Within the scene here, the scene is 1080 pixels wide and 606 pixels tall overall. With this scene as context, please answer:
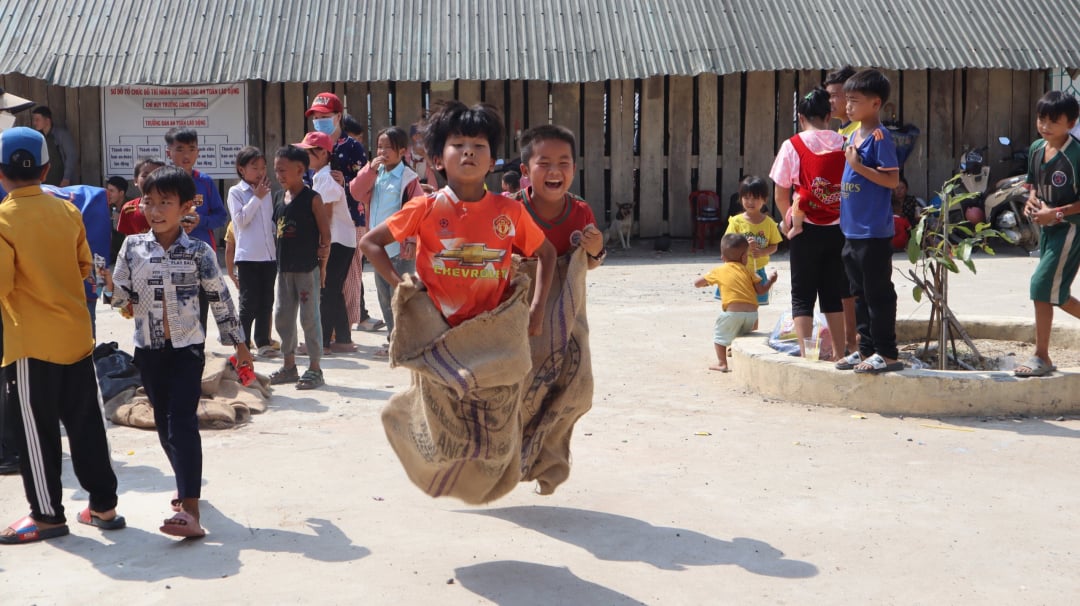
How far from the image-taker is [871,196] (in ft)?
21.1

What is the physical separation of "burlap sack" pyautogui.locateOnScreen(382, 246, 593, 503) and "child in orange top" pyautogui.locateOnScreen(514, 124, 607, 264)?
0.31 ft

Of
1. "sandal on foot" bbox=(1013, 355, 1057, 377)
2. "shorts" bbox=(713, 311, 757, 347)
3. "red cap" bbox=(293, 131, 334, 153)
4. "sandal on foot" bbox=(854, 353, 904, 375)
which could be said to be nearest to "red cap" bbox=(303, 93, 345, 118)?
"red cap" bbox=(293, 131, 334, 153)

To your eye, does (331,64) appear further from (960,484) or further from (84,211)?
(960,484)

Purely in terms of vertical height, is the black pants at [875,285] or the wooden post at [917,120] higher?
the wooden post at [917,120]

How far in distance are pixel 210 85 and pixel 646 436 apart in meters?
11.2

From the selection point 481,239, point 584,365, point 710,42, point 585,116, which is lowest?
point 584,365

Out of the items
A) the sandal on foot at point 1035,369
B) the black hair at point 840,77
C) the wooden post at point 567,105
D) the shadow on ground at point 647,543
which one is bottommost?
the shadow on ground at point 647,543

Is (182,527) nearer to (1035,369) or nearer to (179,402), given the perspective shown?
(179,402)

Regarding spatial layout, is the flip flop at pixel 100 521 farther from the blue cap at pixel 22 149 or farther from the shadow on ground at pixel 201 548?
the blue cap at pixel 22 149

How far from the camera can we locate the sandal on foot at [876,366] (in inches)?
259

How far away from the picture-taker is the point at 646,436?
20.1 feet

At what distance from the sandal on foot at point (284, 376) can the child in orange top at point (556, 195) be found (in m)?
3.49

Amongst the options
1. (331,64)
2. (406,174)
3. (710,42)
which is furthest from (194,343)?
(710,42)

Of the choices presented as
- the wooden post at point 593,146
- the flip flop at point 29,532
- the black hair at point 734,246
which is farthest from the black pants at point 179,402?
the wooden post at point 593,146
